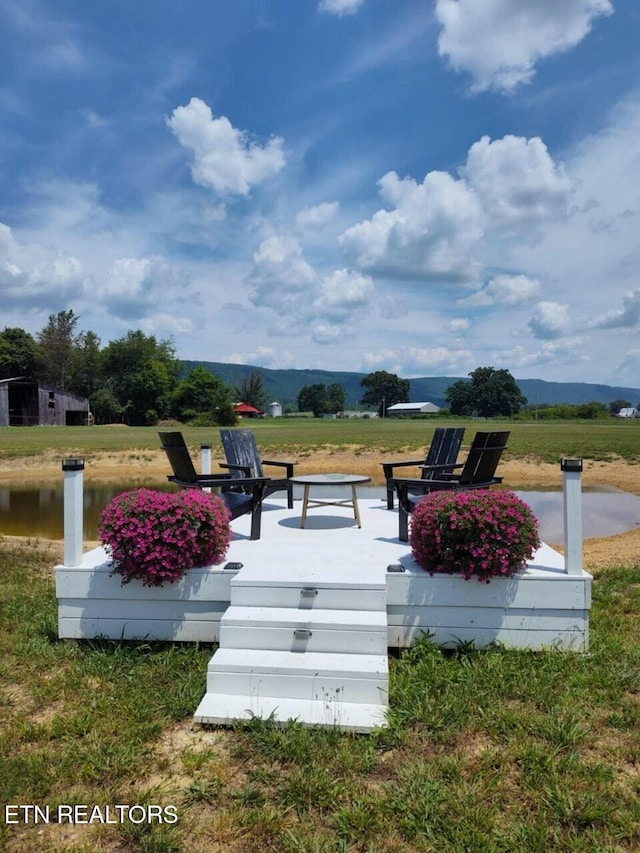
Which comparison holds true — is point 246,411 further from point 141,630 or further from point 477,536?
point 477,536

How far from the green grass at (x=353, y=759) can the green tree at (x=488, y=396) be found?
338 ft

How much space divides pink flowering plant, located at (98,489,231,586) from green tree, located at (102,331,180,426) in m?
53.1

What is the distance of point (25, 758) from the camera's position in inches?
95.3

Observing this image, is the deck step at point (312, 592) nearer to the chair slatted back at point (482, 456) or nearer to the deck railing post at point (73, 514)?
the deck railing post at point (73, 514)

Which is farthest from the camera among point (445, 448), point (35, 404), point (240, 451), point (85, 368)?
point (85, 368)

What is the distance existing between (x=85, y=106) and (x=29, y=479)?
32.6 feet

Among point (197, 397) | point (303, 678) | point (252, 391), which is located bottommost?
point (303, 678)

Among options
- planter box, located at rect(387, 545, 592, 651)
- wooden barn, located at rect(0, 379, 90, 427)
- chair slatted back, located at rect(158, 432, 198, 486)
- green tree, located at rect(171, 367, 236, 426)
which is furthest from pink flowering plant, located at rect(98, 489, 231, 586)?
green tree, located at rect(171, 367, 236, 426)

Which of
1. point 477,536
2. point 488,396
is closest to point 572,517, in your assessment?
point 477,536

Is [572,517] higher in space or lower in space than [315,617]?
higher

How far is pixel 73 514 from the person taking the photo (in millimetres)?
3721

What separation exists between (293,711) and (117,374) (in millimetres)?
60766

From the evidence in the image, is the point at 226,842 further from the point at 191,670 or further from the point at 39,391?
the point at 39,391

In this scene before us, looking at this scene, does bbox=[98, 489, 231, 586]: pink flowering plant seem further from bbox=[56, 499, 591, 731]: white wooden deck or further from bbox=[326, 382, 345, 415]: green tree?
bbox=[326, 382, 345, 415]: green tree
